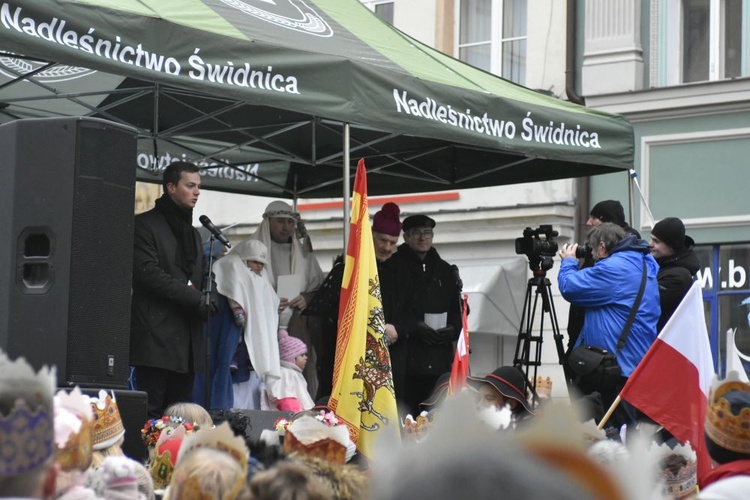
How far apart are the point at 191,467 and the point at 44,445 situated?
0.91 metres

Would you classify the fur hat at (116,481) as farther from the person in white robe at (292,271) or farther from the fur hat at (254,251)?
the person in white robe at (292,271)

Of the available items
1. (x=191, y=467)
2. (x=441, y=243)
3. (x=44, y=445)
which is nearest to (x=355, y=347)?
(x=191, y=467)

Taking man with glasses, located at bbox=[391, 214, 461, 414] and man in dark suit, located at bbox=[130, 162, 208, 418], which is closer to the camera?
man in dark suit, located at bbox=[130, 162, 208, 418]

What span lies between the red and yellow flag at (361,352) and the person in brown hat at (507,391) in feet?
1.83

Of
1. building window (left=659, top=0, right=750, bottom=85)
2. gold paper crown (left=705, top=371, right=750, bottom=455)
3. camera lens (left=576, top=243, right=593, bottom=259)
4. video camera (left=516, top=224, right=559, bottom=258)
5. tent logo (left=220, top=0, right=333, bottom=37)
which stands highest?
building window (left=659, top=0, right=750, bottom=85)

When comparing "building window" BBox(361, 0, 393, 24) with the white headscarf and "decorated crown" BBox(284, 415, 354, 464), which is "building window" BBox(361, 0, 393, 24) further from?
"decorated crown" BBox(284, 415, 354, 464)

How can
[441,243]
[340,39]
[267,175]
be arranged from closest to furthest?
[340,39] → [267,175] → [441,243]

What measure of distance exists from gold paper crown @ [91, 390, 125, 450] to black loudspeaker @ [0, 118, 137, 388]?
2.40 ft

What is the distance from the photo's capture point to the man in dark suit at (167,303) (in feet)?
25.7

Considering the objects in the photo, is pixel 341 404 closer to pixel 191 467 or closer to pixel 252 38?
pixel 252 38

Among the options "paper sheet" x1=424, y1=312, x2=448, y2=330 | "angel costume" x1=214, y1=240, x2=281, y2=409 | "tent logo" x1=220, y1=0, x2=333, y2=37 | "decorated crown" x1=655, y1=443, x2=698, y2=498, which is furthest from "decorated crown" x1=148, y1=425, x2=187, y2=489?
"paper sheet" x1=424, y1=312, x2=448, y2=330

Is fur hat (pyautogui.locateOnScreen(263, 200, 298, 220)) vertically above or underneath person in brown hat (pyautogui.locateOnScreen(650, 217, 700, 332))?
above

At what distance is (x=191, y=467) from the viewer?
3.41m

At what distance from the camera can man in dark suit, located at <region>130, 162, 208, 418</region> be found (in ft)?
25.7
